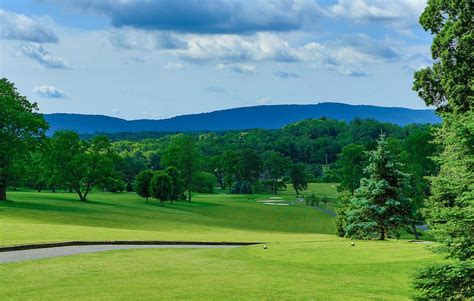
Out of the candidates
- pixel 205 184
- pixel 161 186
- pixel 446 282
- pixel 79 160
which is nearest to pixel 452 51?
pixel 446 282

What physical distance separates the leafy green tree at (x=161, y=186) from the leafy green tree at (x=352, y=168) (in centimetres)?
2637

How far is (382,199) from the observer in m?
43.1

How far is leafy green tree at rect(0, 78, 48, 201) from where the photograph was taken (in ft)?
209

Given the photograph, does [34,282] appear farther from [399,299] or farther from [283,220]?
[283,220]

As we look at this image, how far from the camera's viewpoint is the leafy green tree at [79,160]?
77.5 meters

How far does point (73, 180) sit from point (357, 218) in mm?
45844

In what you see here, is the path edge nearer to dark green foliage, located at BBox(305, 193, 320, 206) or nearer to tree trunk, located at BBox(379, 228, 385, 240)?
tree trunk, located at BBox(379, 228, 385, 240)

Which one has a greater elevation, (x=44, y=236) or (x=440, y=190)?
(x=440, y=190)

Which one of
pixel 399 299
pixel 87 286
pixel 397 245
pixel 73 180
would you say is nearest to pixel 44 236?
pixel 87 286

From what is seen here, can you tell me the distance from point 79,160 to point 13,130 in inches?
541

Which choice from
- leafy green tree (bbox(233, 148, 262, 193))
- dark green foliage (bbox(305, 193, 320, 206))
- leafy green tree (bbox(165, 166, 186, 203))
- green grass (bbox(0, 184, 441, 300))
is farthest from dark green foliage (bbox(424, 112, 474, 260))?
leafy green tree (bbox(233, 148, 262, 193))

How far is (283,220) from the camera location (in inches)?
3209

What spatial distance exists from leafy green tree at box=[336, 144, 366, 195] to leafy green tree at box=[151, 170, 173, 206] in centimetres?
2637

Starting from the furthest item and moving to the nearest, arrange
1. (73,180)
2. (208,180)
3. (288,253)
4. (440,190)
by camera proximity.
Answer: (208,180)
(73,180)
(288,253)
(440,190)
